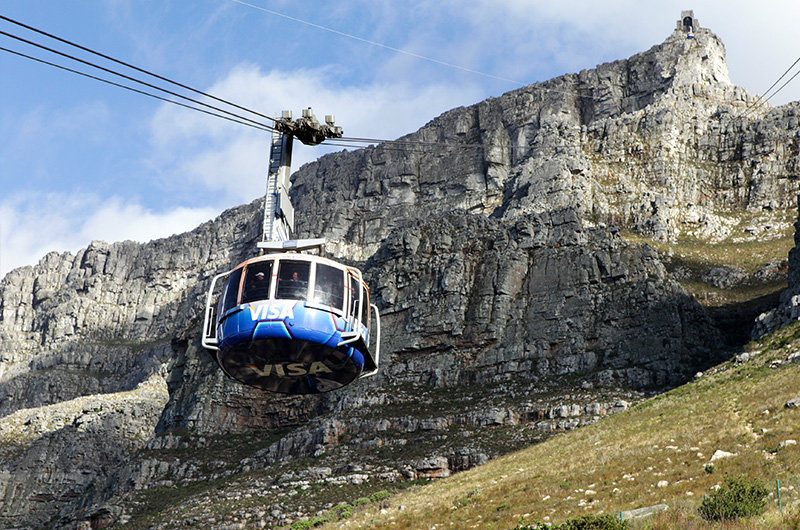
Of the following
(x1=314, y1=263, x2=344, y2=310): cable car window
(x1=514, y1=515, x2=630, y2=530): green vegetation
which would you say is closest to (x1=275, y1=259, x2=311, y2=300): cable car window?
(x1=314, y1=263, x2=344, y2=310): cable car window

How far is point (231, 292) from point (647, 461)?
27.1 metres

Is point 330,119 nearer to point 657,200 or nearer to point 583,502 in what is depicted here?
point 583,502

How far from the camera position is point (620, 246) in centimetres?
10519

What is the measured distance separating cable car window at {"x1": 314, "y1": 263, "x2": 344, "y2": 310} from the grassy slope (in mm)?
13472

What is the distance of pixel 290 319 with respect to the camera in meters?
28.7

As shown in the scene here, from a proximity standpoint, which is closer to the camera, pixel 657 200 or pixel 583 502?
pixel 583 502

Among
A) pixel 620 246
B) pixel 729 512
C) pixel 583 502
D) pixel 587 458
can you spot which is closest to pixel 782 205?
pixel 620 246

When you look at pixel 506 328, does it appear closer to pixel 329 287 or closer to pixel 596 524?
pixel 596 524

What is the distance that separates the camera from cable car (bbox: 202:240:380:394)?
28.9m

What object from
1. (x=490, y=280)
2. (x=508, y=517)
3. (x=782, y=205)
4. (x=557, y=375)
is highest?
(x=782, y=205)

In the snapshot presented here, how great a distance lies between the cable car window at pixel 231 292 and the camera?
2992cm

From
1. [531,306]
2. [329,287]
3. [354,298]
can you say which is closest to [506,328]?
[531,306]

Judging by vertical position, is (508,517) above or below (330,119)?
below

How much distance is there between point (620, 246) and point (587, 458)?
54743 millimetres
